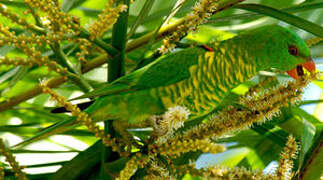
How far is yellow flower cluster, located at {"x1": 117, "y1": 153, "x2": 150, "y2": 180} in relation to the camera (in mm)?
701

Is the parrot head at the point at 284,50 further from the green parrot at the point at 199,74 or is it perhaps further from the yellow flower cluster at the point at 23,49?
the yellow flower cluster at the point at 23,49

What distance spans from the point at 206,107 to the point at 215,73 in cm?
12

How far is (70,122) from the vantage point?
99cm

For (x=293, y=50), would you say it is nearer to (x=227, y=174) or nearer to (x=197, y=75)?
(x=197, y=75)

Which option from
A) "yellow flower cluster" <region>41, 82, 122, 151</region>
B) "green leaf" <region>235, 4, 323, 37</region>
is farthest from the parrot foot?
"green leaf" <region>235, 4, 323, 37</region>

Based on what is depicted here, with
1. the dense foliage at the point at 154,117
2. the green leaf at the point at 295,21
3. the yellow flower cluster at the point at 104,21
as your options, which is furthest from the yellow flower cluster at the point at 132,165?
the green leaf at the point at 295,21

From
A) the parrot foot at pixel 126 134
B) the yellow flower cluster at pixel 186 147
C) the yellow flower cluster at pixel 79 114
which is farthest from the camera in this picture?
the parrot foot at pixel 126 134

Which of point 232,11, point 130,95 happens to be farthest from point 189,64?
point 232,11

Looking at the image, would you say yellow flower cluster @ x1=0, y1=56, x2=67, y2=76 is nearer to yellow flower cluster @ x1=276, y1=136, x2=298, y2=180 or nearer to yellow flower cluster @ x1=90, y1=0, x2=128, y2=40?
yellow flower cluster @ x1=90, y1=0, x2=128, y2=40

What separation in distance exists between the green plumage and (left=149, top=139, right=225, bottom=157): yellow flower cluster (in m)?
0.31

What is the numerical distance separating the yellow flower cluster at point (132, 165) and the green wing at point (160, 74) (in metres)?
0.26

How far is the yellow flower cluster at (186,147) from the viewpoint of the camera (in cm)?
63

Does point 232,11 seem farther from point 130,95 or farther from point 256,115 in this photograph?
point 256,115

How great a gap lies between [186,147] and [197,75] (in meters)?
0.50
